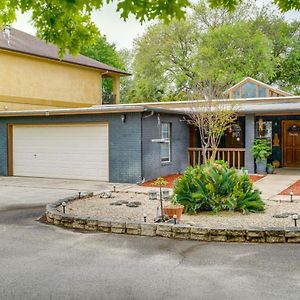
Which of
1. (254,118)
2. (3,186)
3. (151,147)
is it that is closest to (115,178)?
(151,147)

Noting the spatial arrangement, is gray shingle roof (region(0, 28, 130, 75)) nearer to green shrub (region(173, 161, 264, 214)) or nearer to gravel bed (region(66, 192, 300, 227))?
gravel bed (region(66, 192, 300, 227))

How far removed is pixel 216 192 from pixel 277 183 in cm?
587

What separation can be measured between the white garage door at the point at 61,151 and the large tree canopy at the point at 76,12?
7.70 metres

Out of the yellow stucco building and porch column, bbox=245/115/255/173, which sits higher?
the yellow stucco building

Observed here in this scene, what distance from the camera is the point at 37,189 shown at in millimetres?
14102

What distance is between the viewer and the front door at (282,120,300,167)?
65.1ft

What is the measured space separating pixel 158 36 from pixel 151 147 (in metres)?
25.3

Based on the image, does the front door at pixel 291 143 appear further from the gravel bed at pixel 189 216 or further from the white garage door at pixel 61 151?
the gravel bed at pixel 189 216

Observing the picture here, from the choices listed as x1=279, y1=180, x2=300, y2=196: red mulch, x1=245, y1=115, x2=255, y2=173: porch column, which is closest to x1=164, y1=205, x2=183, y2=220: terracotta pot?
x1=279, y1=180, x2=300, y2=196: red mulch

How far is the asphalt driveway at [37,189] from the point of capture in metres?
11.7

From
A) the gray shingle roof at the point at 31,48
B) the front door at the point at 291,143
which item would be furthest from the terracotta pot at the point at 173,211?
the gray shingle roof at the point at 31,48

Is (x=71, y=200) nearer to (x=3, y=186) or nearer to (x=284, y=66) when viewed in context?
(x=3, y=186)

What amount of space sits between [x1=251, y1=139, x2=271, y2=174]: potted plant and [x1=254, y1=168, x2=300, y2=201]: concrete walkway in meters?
0.64

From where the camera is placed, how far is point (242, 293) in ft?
16.2
